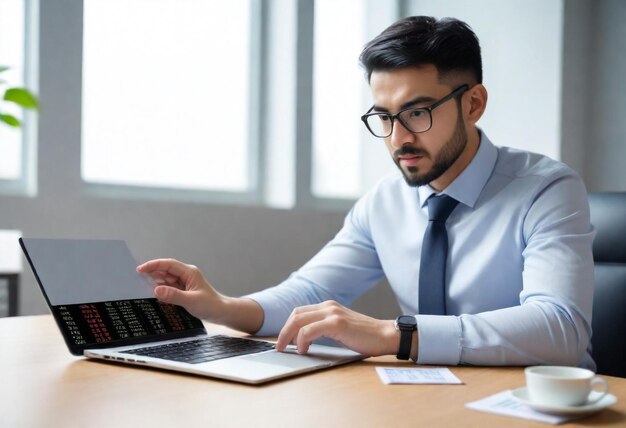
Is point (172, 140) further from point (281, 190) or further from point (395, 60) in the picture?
point (395, 60)

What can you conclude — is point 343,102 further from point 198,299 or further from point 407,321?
point 407,321

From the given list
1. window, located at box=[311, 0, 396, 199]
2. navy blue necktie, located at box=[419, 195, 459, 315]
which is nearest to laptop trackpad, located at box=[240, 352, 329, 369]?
navy blue necktie, located at box=[419, 195, 459, 315]

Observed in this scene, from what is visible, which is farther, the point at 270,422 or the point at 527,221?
the point at 527,221

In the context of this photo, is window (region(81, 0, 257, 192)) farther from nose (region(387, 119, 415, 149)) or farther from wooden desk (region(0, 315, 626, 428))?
wooden desk (region(0, 315, 626, 428))

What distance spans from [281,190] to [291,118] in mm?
310

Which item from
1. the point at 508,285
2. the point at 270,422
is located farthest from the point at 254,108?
the point at 270,422

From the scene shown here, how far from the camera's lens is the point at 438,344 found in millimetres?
1231

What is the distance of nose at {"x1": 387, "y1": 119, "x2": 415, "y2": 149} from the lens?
5.43 ft

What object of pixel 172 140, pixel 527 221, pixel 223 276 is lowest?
pixel 223 276

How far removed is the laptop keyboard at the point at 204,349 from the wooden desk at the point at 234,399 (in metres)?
0.05

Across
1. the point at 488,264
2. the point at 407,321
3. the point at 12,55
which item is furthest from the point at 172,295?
the point at 12,55

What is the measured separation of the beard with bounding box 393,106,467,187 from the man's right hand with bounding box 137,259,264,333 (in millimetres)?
472

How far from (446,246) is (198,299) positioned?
1.87 feet

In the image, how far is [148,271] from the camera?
1479 mm
